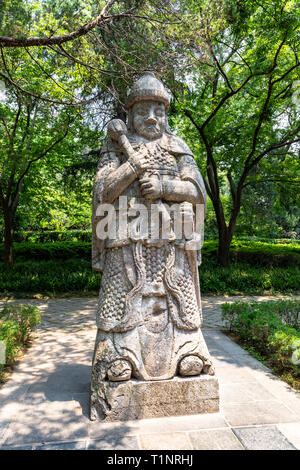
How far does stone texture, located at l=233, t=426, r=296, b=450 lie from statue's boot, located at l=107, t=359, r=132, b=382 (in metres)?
1.02

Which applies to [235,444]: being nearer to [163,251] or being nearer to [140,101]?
[163,251]

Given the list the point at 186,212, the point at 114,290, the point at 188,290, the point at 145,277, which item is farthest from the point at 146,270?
the point at 186,212

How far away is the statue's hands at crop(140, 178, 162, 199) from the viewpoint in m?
3.17

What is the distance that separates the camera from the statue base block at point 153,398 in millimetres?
3000

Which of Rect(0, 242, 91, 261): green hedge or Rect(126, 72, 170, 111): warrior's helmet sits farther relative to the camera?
Rect(0, 242, 91, 261): green hedge

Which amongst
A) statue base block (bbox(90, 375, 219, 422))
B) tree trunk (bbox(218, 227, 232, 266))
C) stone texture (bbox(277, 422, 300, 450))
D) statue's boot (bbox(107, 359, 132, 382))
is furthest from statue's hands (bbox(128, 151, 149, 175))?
tree trunk (bbox(218, 227, 232, 266))

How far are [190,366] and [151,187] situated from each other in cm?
169

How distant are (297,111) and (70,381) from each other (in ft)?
33.6

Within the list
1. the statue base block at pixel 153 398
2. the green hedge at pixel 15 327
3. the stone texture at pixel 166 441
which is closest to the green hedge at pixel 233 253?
the green hedge at pixel 15 327

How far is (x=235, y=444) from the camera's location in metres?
2.68

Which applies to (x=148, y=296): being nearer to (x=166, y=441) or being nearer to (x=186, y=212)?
(x=186, y=212)

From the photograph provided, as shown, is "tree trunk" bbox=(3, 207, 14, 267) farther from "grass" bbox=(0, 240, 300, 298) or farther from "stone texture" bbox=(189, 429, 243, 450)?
"stone texture" bbox=(189, 429, 243, 450)

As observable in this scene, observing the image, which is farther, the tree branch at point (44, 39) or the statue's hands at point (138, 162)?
the tree branch at point (44, 39)

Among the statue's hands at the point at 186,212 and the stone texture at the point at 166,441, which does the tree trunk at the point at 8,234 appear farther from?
the stone texture at the point at 166,441
